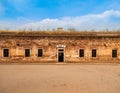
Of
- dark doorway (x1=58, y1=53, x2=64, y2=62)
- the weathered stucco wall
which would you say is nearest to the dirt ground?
the weathered stucco wall

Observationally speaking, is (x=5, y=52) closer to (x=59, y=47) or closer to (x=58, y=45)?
(x=58, y=45)

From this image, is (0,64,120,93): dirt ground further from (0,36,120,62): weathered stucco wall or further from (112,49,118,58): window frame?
(112,49,118,58): window frame

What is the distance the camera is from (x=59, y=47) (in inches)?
1100

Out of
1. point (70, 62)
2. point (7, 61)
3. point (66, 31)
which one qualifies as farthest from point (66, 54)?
point (7, 61)

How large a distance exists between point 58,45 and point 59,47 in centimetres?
30

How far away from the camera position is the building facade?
27938mm

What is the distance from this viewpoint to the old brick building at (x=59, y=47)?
2794 centimetres

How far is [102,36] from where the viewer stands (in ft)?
92.1

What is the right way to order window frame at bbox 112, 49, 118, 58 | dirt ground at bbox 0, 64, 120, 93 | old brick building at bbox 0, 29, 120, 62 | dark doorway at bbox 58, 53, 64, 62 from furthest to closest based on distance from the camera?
1. dark doorway at bbox 58, 53, 64, 62
2. window frame at bbox 112, 49, 118, 58
3. old brick building at bbox 0, 29, 120, 62
4. dirt ground at bbox 0, 64, 120, 93

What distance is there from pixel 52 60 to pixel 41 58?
58.1 inches

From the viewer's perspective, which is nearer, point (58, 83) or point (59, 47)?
point (58, 83)

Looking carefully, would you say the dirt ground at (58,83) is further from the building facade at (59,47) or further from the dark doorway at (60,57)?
the dark doorway at (60,57)

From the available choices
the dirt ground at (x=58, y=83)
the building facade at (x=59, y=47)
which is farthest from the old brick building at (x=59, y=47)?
the dirt ground at (x=58, y=83)

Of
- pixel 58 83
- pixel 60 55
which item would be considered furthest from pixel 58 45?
pixel 58 83
